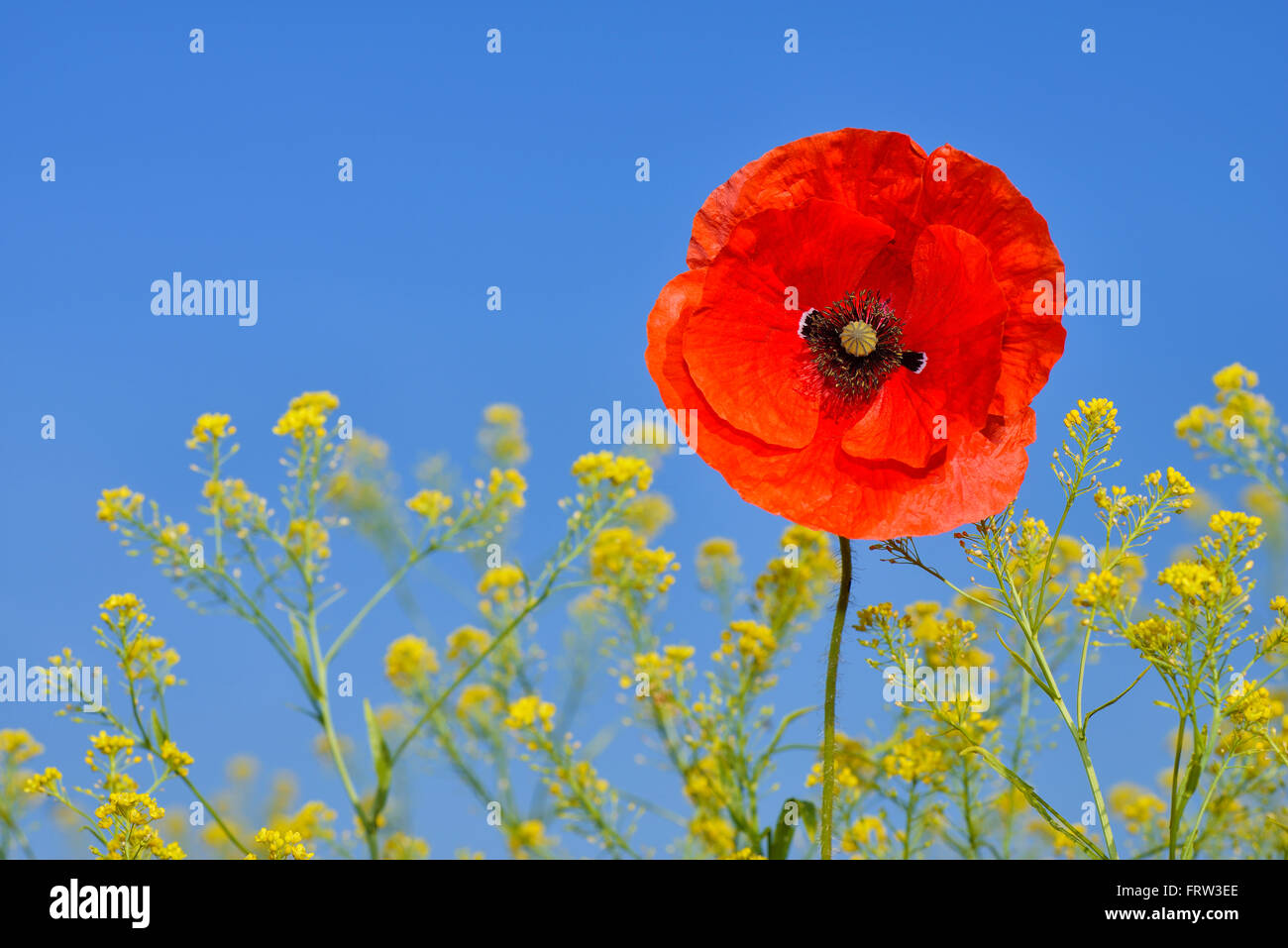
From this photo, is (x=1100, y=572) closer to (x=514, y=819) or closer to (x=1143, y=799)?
(x=1143, y=799)

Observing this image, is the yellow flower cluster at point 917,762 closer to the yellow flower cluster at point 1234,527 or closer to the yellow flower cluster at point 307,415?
the yellow flower cluster at point 1234,527

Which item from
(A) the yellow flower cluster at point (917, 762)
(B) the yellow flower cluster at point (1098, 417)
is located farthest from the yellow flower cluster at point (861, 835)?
(B) the yellow flower cluster at point (1098, 417)

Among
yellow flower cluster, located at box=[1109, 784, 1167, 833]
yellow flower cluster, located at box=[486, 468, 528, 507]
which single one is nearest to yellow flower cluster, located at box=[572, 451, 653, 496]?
yellow flower cluster, located at box=[486, 468, 528, 507]

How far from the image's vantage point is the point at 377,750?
2182mm

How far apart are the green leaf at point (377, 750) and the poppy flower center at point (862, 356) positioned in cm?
127

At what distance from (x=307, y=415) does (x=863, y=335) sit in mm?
1698

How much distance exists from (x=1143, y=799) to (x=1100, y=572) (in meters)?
1.83

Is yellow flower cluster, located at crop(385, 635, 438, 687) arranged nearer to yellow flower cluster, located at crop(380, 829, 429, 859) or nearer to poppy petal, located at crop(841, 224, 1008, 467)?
yellow flower cluster, located at crop(380, 829, 429, 859)

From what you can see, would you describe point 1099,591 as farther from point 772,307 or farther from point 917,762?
point 917,762

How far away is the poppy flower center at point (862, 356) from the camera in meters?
1.50

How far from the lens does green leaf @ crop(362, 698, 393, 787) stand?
2176 mm

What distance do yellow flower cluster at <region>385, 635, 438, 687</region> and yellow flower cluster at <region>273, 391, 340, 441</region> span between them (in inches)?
44.2

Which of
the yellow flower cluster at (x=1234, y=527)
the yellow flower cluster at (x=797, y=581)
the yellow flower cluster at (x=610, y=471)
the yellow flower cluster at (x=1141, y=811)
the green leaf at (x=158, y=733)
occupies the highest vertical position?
the yellow flower cluster at (x=610, y=471)
